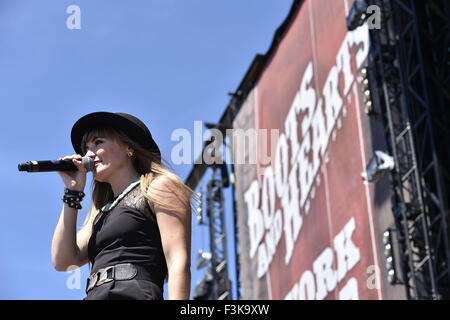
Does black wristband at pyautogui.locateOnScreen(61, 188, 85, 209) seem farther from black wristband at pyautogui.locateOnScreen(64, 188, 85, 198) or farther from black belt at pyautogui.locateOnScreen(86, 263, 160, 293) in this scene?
black belt at pyautogui.locateOnScreen(86, 263, 160, 293)

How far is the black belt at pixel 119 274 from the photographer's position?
7.43 ft

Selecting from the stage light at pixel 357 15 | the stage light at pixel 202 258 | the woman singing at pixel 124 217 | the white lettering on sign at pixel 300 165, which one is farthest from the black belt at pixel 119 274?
the stage light at pixel 202 258

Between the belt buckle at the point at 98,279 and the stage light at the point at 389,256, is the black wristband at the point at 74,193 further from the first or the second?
the stage light at the point at 389,256

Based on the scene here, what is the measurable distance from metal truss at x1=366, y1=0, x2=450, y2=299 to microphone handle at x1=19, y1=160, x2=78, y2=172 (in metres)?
6.08

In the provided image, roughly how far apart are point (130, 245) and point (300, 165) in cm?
906

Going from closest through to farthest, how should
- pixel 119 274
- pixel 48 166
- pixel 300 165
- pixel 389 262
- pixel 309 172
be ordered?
pixel 119 274, pixel 48 166, pixel 389 262, pixel 309 172, pixel 300 165

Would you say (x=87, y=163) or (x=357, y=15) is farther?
(x=357, y=15)

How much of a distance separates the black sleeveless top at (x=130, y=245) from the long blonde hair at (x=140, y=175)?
0.06 metres

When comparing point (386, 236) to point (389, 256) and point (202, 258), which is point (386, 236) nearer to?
point (389, 256)

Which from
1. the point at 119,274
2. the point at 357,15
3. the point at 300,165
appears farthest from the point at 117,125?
the point at 300,165

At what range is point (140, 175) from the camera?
2609 mm

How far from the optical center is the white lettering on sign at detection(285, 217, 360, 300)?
9.36 m

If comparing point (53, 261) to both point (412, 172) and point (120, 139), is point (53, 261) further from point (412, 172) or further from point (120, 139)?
point (412, 172)

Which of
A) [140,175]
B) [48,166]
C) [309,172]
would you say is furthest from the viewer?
[309,172]
